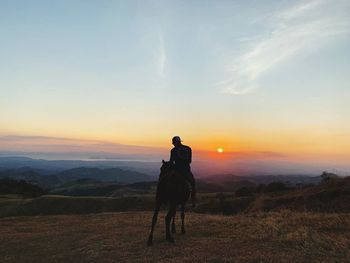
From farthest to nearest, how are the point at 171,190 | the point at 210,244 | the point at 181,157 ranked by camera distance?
the point at 181,157 < the point at 171,190 < the point at 210,244

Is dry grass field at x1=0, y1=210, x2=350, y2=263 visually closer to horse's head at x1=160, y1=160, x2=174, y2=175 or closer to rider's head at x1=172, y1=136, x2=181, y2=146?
horse's head at x1=160, y1=160, x2=174, y2=175

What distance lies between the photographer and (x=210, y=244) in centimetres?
1446

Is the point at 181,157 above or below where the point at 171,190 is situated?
above

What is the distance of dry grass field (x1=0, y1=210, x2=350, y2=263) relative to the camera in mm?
12398

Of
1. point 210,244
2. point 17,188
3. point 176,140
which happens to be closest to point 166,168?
point 176,140

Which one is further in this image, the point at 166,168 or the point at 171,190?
the point at 166,168

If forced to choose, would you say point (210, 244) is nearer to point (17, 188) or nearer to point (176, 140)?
point (176, 140)

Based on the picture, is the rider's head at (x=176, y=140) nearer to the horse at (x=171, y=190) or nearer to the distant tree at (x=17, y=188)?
the horse at (x=171, y=190)

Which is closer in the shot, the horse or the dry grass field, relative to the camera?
the dry grass field

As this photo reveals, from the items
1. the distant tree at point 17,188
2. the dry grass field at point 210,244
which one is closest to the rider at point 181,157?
the dry grass field at point 210,244

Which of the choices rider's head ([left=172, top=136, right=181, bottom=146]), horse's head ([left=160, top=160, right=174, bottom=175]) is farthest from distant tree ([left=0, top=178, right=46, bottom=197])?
rider's head ([left=172, top=136, right=181, bottom=146])

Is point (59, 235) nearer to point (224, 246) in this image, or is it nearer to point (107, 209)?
point (224, 246)

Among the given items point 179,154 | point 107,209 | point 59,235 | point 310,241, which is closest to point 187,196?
point 179,154

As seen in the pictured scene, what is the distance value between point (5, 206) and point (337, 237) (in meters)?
67.0
